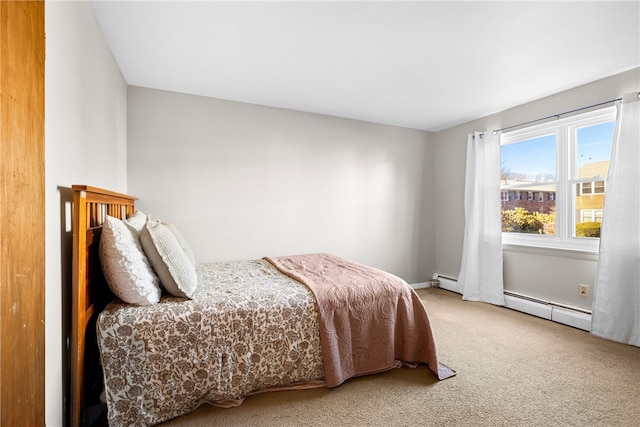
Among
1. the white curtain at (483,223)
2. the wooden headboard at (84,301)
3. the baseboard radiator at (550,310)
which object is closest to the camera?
the wooden headboard at (84,301)

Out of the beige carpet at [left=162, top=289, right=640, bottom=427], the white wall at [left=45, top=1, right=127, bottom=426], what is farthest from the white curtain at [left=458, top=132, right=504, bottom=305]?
the white wall at [left=45, top=1, right=127, bottom=426]

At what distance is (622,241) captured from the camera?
2480mm

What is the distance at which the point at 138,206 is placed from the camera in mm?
2904

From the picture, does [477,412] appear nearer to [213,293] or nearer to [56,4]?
[213,293]

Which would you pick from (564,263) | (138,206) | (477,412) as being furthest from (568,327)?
(138,206)

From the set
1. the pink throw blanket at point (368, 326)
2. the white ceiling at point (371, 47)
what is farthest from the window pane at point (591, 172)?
the pink throw blanket at point (368, 326)

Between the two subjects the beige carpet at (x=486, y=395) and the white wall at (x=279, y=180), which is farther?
the white wall at (x=279, y=180)

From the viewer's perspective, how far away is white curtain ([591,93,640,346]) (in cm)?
243

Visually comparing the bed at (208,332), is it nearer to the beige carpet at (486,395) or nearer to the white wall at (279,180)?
the beige carpet at (486,395)

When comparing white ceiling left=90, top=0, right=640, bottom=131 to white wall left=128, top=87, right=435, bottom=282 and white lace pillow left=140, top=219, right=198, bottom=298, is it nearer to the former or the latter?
white wall left=128, top=87, right=435, bottom=282

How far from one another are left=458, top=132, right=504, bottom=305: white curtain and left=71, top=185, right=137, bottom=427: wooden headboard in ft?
12.3

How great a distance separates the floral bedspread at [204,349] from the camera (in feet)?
4.78

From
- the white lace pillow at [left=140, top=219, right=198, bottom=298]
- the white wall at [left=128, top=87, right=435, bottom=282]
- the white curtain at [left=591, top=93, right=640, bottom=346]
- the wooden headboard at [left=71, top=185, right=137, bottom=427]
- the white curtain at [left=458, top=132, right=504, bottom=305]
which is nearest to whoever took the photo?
the wooden headboard at [left=71, top=185, right=137, bottom=427]

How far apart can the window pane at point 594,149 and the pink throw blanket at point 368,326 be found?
7.90 ft
